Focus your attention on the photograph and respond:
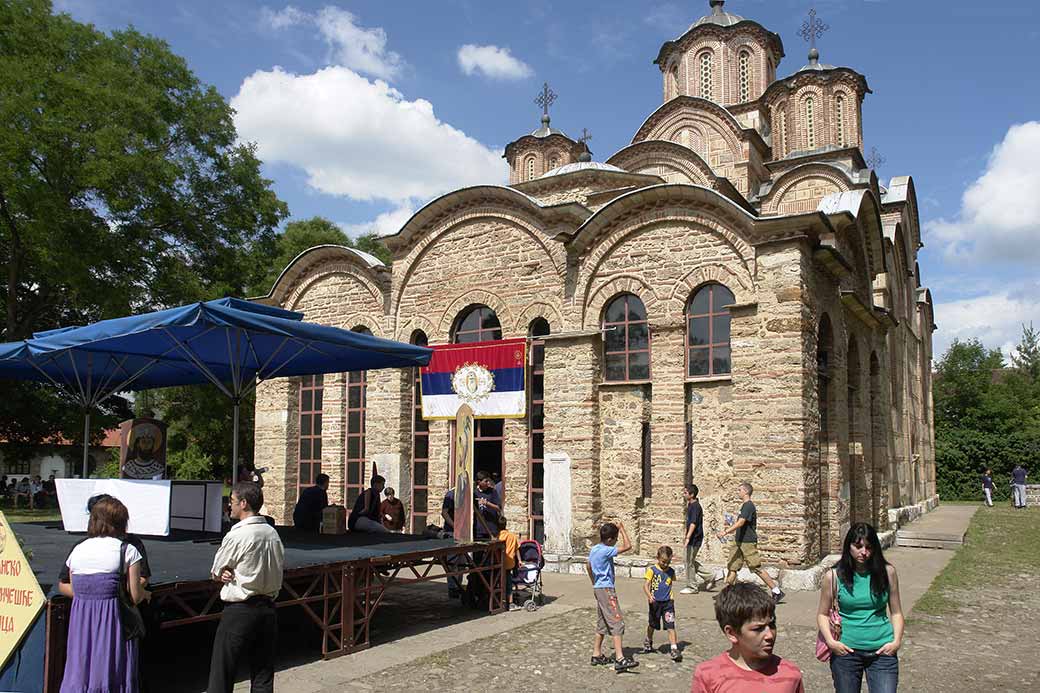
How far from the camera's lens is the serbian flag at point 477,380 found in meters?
13.8

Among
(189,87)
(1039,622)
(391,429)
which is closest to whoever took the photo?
(1039,622)

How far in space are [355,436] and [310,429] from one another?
4.91 feet

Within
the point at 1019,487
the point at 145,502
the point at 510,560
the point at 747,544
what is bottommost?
the point at 1019,487

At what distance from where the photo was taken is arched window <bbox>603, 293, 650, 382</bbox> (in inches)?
519

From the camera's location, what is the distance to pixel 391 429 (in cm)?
1564

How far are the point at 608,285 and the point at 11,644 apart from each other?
9816mm

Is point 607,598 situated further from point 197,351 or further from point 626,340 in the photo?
point 197,351

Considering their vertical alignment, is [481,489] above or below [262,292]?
below

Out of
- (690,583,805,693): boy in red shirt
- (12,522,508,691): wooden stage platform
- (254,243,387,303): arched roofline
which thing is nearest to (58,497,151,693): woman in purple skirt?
(12,522,508,691): wooden stage platform

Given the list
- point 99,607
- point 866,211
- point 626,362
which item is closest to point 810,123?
point 866,211

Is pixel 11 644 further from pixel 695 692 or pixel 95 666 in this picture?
pixel 695 692

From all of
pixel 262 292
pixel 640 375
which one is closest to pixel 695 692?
pixel 640 375

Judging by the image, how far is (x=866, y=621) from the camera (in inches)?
178

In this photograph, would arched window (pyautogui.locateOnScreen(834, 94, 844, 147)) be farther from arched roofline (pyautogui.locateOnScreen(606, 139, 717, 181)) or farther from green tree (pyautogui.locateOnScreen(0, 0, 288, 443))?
green tree (pyautogui.locateOnScreen(0, 0, 288, 443))
